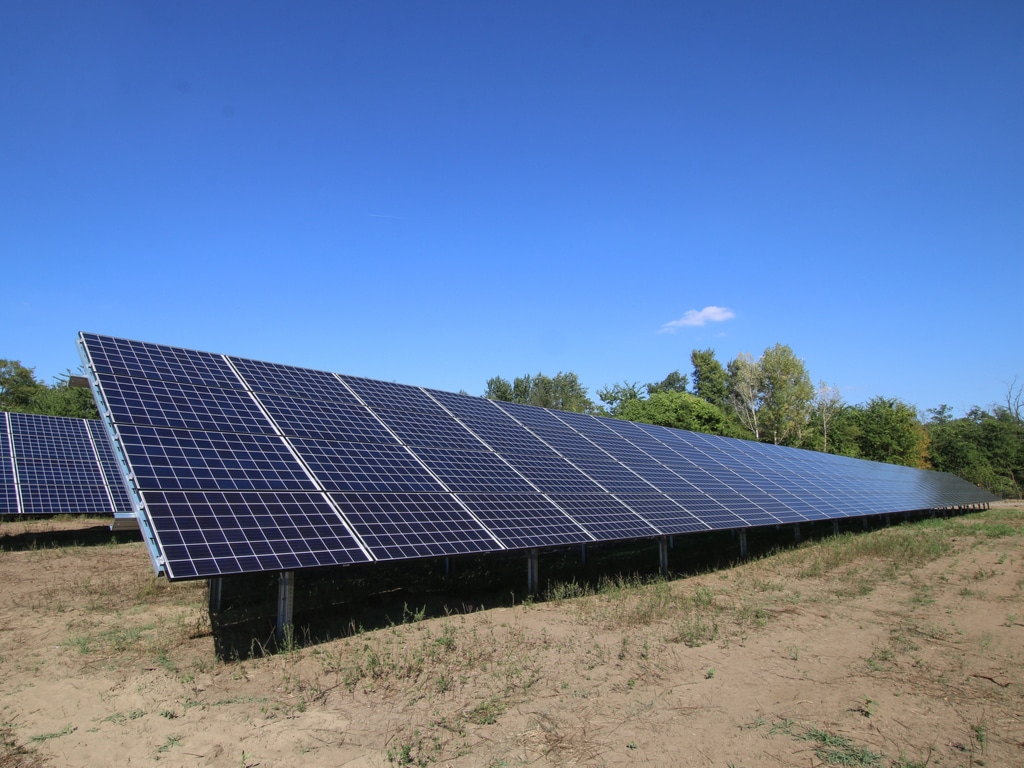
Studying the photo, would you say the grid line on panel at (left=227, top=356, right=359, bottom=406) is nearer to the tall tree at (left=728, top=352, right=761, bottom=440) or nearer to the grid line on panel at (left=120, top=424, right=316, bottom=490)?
the grid line on panel at (left=120, top=424, right=316, bottom=490)

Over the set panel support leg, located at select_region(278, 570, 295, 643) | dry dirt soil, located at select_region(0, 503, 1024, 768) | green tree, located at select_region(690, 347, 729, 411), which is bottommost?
dry dirt soil, located at select_region(0, 503, 1024, 768)

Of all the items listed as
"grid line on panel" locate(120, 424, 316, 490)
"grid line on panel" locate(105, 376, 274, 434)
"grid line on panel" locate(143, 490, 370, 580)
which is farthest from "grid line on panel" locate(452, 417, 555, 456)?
"grid line on panel" locate(143, 490, 370, 580)

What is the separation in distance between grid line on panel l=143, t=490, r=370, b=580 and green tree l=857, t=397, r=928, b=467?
74.2 m

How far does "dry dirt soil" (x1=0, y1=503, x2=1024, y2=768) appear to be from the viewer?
23.6 ft

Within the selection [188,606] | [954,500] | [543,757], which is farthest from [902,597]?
[954,500]

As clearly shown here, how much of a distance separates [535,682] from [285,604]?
15.0 feet

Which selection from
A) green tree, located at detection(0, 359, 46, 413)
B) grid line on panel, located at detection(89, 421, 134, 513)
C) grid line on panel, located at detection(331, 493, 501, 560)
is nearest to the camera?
grid line on panel, located at detection(331, 493, 501, 560)

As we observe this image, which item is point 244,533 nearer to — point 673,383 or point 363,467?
point 363,467

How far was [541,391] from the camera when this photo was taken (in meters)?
94.3

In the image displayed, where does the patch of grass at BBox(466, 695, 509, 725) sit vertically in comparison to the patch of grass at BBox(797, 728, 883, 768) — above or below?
below

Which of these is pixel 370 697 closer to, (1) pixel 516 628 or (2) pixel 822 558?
(1) pixel 516 628

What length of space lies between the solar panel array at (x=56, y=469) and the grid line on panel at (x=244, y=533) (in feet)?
46.5

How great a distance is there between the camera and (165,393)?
1349 centimetres

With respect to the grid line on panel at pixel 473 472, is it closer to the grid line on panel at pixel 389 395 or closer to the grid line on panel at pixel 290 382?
the grid line on panel at pixel 389 395
